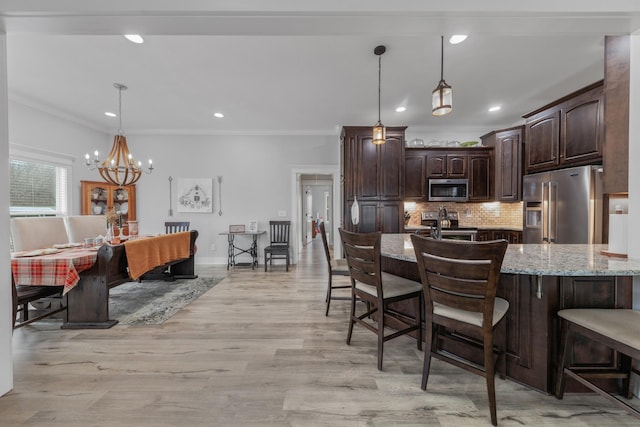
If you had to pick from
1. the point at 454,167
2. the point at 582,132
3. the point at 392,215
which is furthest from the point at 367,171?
the point at 582,132

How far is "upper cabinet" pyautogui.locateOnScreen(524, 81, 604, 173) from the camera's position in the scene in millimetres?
2764

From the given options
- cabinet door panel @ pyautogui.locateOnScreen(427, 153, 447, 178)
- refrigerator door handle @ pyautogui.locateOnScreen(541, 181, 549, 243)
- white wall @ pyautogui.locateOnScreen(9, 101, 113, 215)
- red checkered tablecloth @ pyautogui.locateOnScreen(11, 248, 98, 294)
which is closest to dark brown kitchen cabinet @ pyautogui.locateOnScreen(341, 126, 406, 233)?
cabinet door panel @ pyautogui.locateOnScreen(427, 153, 447, 178)

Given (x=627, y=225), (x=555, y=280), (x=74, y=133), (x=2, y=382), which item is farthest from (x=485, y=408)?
(x=74, y=133)

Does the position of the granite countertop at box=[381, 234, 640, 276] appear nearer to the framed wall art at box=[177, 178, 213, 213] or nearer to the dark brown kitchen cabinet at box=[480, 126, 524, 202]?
the dark brown kitchen cabinet at box=[480, 126, 524, 202]

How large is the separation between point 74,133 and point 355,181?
5071 mm

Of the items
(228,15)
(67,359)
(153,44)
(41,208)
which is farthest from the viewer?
(41,208)

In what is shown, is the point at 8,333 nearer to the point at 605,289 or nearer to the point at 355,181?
the point at 605,289

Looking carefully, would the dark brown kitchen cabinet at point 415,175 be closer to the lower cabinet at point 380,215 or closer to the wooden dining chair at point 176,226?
the lower cabinet at point 380,215

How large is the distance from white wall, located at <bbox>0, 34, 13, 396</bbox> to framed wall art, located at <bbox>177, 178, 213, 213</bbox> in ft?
12.1

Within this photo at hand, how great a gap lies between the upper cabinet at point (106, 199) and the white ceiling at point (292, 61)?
1215mm

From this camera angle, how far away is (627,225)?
5.44 feet

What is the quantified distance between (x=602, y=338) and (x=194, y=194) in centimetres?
579

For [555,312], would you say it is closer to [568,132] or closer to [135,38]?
[568,132]

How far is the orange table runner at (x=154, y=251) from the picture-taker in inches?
111
